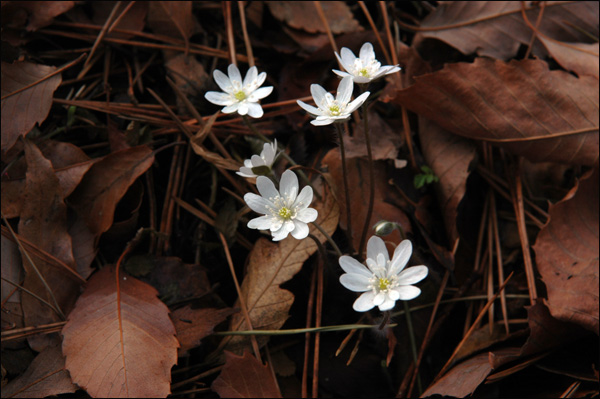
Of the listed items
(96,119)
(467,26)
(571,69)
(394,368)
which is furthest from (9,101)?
(571,69)

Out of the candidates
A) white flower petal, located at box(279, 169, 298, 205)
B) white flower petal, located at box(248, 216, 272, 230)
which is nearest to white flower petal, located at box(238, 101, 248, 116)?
white flower petal, located at box(279, 169, 298, 205)

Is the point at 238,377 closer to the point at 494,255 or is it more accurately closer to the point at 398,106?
the point at 494,255

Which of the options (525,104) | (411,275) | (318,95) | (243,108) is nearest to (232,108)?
(243,108)

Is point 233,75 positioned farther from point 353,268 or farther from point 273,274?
point 353,268

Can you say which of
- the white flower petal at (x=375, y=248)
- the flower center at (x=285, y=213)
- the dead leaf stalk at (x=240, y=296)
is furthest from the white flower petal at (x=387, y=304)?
the dead leaf stalk at (x=240, y=296)

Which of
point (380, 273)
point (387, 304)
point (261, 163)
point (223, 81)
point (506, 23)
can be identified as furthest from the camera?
point (506, 23)

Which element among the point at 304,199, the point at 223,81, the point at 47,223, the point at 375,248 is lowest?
the point at 47,223

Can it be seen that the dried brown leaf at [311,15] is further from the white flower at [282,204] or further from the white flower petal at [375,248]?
the white flower petal at [375,248]

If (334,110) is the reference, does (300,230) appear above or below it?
below
